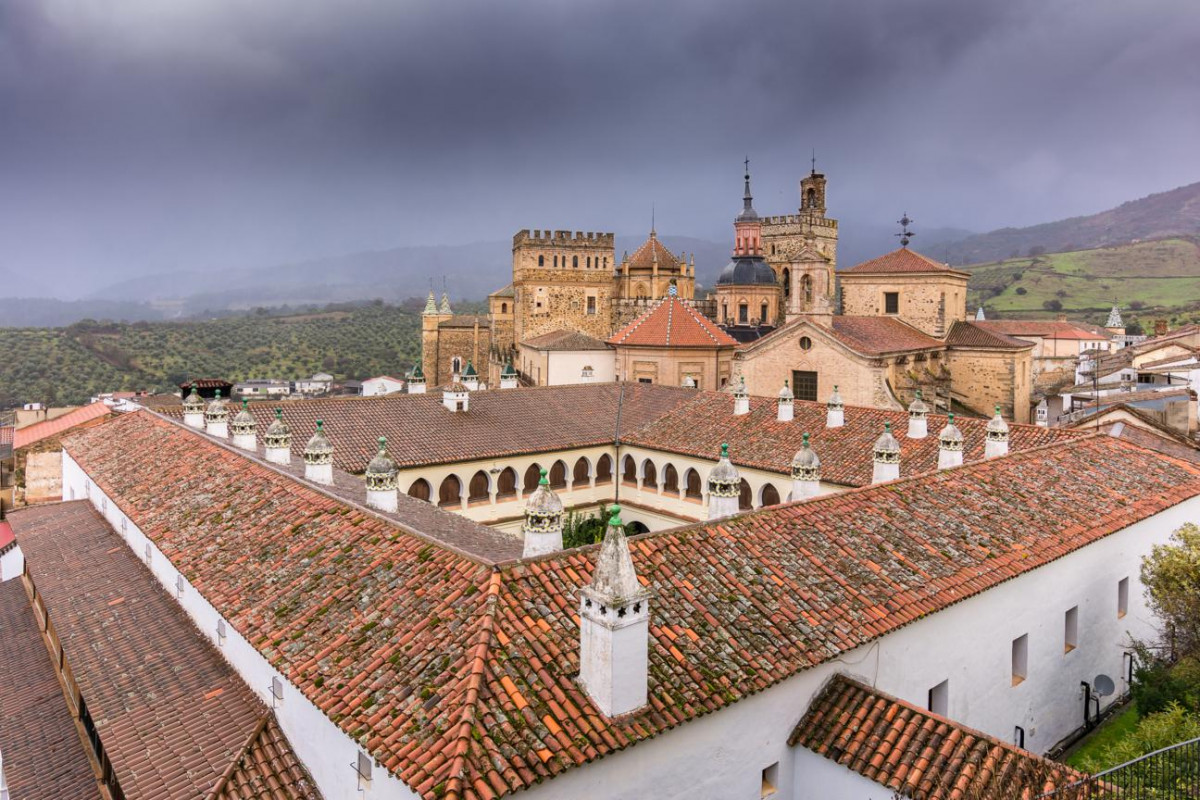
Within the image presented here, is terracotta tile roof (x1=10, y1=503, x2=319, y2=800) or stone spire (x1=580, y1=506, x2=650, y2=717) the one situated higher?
stone spire (x1=580, y1=506, x2=650, y2=717)

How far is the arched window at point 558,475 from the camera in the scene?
86.2ft

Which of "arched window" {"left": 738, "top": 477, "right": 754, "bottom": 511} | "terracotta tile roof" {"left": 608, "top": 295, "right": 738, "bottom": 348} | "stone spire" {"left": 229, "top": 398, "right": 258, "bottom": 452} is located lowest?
"arched window" {"left": 738, "top": 477, "right": 754, "bottom": 511}

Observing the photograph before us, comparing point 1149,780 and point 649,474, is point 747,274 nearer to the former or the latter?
point 649,474

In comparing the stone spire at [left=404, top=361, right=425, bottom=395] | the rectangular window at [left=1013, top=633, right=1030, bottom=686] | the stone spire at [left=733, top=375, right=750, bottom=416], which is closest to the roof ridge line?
the rectangular window at [left=1013, top=633, right=1030, bottom=686]

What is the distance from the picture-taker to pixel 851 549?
1178 cm

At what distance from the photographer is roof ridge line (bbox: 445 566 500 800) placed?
257 inches

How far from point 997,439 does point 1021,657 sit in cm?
654

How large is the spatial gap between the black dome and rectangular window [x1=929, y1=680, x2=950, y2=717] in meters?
38.0

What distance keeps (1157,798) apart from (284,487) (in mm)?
12442

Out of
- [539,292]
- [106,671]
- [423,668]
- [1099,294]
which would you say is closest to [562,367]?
[539,292]

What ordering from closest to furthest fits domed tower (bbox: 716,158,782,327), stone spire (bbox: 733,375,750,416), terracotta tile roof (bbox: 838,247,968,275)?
stone spire (bbox: 733,375,750,416), terracotta tile roof (bbox: 838,247,968,275), domed tower (bbox: 716,158,782,327)

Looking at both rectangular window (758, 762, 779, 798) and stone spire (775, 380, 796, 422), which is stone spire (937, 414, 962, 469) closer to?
stone spire (775, 380, 796, 422)

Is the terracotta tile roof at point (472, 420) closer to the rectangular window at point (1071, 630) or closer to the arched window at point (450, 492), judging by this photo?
the arched window at point (450, 492)

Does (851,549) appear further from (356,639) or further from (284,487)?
(284,487)
